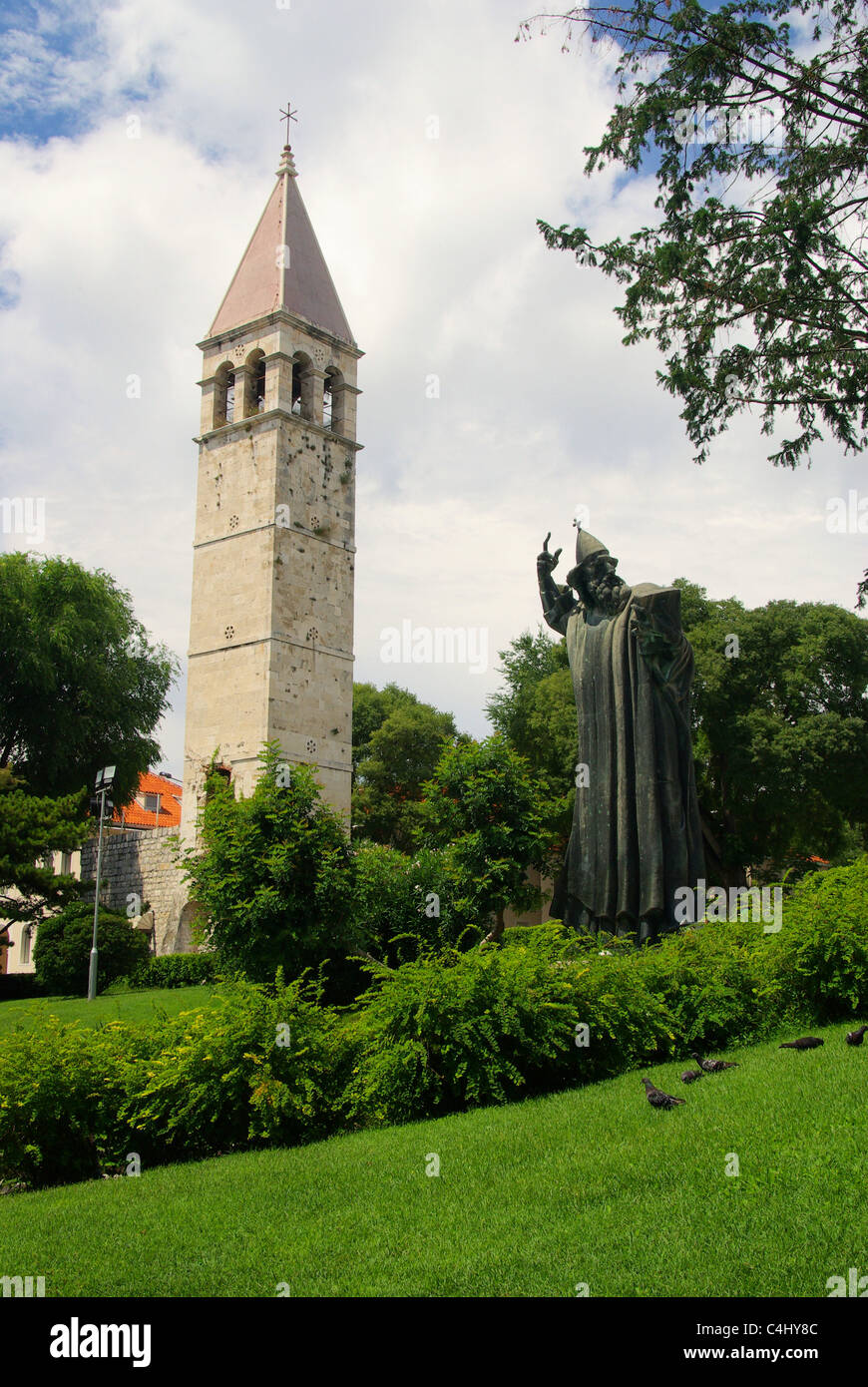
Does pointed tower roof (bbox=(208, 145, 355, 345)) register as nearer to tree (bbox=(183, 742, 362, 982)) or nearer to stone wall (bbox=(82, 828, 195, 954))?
stone wall (bbox=(82, 828, 195, 954))

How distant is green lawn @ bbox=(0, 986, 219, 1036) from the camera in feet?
48.0

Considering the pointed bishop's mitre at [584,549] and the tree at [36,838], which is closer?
the pointed bishop's mitre at [584,549]

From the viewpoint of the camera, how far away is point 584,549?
11.2m

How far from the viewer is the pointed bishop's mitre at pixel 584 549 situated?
11.1 metres

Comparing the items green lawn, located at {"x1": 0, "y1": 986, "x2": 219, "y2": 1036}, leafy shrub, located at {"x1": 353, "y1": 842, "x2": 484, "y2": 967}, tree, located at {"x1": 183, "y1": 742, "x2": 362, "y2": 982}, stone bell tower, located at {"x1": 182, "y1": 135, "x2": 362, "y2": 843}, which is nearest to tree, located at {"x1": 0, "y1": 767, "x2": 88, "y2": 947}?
green lawn, located at {"x1": 0, "y1": 986, "x2": 219, "y2": 1036}

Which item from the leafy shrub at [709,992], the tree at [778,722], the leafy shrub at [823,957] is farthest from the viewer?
the tree at [778,722]

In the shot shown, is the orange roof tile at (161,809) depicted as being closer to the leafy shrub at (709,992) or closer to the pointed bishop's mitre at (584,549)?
the pointed bishop's mitre at (584,549)

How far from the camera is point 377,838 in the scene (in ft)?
126

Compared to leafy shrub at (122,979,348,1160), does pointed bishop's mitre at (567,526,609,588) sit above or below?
above

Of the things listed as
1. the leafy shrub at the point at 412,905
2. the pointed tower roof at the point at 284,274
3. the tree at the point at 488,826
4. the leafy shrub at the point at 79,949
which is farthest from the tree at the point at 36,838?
the pointed tower roof at the point at 284,274

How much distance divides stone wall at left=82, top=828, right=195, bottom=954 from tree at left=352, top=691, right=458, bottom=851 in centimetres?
737

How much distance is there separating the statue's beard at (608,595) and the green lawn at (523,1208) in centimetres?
509

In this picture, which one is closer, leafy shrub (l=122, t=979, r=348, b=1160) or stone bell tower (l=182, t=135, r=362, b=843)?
leafy shrub (l=122, t=979, r=348, b=1160)

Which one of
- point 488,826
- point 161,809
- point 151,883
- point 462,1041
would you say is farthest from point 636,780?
point 161,809
